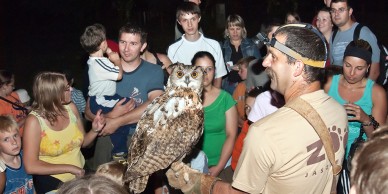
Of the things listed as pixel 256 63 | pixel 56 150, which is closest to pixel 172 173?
pixel 56 150

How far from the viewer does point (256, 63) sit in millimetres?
5379

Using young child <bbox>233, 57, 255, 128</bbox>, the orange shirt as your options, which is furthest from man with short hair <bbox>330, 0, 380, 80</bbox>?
the orange shirt

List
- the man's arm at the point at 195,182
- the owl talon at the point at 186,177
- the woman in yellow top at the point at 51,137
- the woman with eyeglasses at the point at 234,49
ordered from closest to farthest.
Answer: the man's arm at the point at 195,182 < the owl talon at the point at 186,177 < the woman in yellow top at the point at 51,137 < the woman with eyeglasses at the point at 234,49

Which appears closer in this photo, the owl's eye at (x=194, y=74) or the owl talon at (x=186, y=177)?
the owl talon at (x=186, y=177)

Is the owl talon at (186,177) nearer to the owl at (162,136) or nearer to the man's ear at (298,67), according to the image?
the owl at (162,136)

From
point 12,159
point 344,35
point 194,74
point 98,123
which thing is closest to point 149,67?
point 98,123

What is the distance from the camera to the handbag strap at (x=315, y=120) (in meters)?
2.37

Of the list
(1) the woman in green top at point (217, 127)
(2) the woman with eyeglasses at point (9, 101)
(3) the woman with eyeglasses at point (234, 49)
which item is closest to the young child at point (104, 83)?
(1) the woman in green top at point (217, 127)

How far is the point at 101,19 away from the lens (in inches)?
947

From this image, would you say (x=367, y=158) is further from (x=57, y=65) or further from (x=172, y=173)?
(x=57, y=65)

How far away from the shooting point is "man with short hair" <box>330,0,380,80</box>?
5.48 m

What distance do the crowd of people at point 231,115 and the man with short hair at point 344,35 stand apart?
0.01 meters

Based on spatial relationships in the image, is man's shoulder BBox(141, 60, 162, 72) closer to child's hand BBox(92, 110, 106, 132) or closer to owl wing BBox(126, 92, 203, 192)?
child's hand BBox(92, 110, 106, 132)

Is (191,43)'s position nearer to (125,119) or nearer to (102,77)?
(102,77)
